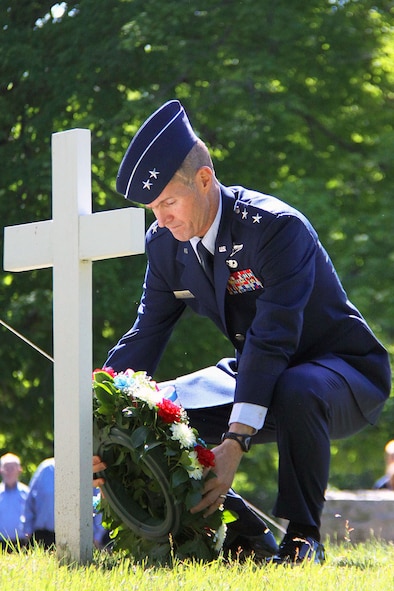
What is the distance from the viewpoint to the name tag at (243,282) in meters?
3.70

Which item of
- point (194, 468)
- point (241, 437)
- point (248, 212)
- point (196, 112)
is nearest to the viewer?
point (194, 468)

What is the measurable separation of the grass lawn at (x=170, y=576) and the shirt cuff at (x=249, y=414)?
45 cm

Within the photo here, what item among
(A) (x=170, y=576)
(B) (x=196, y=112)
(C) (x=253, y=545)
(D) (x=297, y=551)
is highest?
(A) (x=170, y=576)

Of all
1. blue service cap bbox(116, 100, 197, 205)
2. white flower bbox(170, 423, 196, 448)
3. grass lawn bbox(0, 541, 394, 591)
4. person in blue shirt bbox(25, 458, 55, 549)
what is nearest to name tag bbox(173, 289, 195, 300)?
blue service cap bbox(116, 100, 197, 205)

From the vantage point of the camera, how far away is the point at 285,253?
358 cm

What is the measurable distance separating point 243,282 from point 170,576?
1.29 metres

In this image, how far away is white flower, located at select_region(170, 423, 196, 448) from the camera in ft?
10.6

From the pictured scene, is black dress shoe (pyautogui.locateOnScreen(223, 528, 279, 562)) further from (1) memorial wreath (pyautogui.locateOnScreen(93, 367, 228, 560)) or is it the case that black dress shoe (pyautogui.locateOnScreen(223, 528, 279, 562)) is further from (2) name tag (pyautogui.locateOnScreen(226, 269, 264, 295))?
Answer: (2) name tag (pyautogui.locateOnScreen(226, 269, 264, 295))

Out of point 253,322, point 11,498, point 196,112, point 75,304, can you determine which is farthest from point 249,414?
point 196,112

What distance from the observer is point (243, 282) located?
3.75m

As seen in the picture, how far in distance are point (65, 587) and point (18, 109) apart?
9901 millimetres

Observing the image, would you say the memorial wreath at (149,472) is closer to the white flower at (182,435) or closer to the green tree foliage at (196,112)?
the white flower at (182,435)

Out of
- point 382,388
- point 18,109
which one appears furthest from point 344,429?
point 18,109

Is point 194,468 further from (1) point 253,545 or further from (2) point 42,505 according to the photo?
(2) point 42,505
